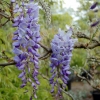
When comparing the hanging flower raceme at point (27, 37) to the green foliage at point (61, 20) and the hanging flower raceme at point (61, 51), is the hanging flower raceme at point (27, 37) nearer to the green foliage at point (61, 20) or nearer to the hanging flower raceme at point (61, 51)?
the hanging flower raceme at point (61, 51)

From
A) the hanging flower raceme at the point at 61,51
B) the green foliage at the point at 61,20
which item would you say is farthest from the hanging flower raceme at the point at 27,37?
the green foliage at the point at 61,20

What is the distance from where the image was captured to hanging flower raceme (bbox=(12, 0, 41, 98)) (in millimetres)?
1168

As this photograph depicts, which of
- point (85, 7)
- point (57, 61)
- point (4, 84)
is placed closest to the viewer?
point (57, 61)

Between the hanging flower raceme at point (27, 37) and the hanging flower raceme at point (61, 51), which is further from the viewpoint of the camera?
the hanging flower raceme at point (61, 51)

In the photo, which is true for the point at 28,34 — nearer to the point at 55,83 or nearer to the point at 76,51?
the point at 55,83

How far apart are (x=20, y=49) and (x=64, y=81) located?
325 millimetres

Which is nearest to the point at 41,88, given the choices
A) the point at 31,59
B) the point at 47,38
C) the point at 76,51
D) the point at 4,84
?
the point at 4,84

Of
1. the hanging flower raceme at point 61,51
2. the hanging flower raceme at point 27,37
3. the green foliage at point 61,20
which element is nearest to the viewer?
the hanging flower raceme at point 27,37

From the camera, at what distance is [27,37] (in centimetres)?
118

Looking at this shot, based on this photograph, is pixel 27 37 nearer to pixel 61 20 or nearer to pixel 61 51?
pixel 61 51

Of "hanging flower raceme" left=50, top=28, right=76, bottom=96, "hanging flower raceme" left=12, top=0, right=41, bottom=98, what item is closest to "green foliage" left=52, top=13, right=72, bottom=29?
"hanging flower raceme" left=50, top=28, right=76, bottom=96

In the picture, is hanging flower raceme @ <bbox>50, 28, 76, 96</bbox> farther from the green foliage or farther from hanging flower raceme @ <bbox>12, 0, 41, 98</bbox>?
the green foliage

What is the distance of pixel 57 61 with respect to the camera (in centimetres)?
138

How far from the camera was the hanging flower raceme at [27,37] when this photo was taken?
46.0 inches
